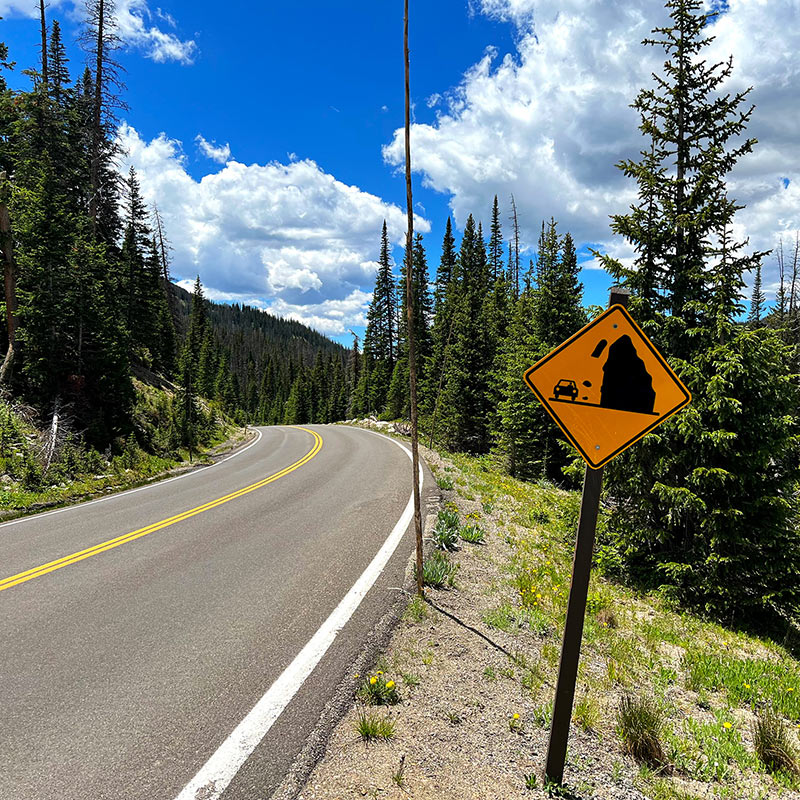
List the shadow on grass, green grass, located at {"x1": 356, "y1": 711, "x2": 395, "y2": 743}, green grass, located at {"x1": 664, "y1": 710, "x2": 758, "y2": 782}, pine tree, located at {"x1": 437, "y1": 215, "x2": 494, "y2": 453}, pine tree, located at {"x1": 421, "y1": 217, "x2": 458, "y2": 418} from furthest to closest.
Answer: pine tree, located at {"x1": 421, "y1": 217, "x2": 458, "y2": 418} → pine tree, located at {"x1": 437, "y1": 215, "x2": 494, "y2": 453} → the shadow on grass → green grass, located at {"x1": 664, "y1": 710, "x2": 758, "y2": 782} → green grass, located at {"x1": 356, "y1": 711, "x2": 395, "y2": 743}

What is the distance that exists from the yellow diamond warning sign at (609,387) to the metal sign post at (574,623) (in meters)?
0.13

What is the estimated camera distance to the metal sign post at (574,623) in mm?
2709

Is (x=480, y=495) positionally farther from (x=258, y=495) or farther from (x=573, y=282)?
(x=573, y=282)

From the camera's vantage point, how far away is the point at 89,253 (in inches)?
617

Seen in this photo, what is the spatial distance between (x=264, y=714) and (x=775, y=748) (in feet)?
13.1

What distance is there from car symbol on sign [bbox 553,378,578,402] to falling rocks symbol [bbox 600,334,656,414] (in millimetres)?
164

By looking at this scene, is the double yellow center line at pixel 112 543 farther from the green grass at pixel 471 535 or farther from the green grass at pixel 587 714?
the green grass at pixel 587 714

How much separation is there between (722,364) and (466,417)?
1941 cm

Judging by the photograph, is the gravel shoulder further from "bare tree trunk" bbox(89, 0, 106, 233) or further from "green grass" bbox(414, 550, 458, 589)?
"bare tree trunk" bbox(89, 0, 106, 233)

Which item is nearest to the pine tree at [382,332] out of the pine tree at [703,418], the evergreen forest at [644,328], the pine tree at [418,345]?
the pine tree at [418,345]

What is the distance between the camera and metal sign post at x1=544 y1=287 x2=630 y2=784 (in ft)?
8.89

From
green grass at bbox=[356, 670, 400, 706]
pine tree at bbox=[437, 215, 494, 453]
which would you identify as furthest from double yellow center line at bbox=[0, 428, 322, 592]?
pine tree at bbox=[437, 215, 494, 453]

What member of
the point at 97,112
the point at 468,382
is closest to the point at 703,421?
the point at 468,382

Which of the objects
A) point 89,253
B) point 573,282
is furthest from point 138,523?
point 573,282
